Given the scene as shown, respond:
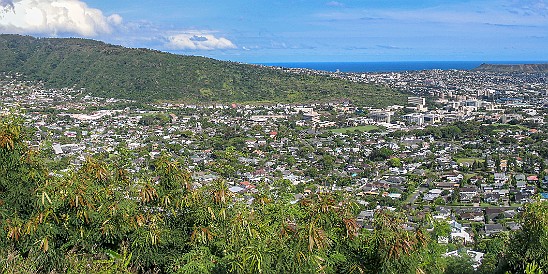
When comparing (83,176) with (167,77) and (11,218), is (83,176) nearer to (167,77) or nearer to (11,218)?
(11,218)

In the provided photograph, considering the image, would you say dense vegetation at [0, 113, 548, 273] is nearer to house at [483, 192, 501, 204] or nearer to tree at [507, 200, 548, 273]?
tree at [507, 200, 548, 273]

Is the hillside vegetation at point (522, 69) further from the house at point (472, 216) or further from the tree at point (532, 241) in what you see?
the tree at point (532, 241)

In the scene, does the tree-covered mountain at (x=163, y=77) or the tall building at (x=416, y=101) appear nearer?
the tall building at (x=416, y=101)

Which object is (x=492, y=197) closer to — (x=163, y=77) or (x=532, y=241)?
(x=532, y=241)

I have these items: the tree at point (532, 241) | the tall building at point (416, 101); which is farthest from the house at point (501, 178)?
the tall building at point (416, 101)

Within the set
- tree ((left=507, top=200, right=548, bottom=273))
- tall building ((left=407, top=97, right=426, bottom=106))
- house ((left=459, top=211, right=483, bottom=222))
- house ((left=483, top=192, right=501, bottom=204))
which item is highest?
tree ((left=507, top=200, right=548, bottom=273))

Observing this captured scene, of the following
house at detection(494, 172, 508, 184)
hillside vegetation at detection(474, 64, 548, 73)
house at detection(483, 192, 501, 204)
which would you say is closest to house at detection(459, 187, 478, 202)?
house at detection(483, 192, 501, 204)

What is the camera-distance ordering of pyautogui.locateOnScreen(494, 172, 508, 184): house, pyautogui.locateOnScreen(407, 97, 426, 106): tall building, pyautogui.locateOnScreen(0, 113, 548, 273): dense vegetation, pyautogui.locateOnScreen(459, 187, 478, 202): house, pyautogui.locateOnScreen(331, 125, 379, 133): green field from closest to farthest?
pyautogui.locateOnScreen(0, 113, 548, 273): dense vegetation
pyautogui.locateOnScreen(459, 187, 478, 202): house
pyautogui.locateOnScreen(494, 172, 508, 184): house
pyautogui.locateOnScreen(331, 125, 379, 133): green field
pyautogui.locateOnScreen(407, 97, 426, 106): tall building

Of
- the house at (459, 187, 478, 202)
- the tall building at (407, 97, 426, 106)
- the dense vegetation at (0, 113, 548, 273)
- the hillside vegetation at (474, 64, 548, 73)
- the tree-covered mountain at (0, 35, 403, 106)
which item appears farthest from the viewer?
the hillside vegetation at (474, 64, 548, 73)

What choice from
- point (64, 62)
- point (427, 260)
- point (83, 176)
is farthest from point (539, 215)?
point (64, 62)
